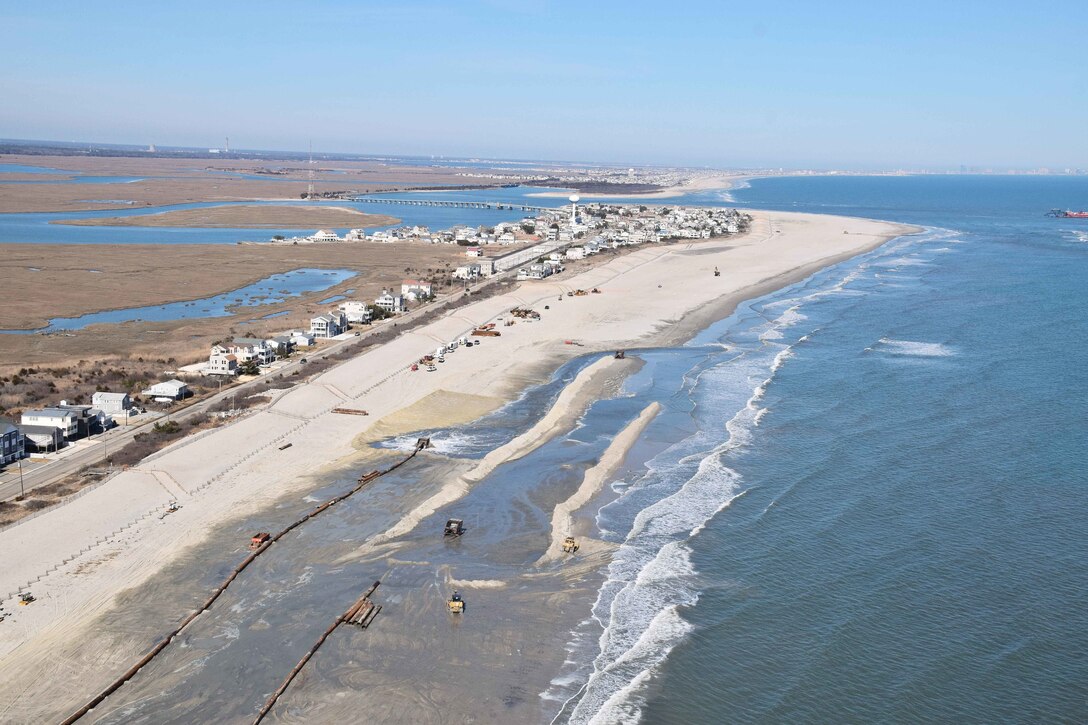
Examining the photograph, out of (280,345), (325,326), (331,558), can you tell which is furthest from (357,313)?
(331,558)

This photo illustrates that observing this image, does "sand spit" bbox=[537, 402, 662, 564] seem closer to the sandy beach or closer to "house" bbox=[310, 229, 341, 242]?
the sandy beach

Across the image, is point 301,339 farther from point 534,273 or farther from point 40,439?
point 534,273

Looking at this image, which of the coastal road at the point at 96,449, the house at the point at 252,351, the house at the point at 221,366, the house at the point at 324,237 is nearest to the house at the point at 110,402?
the coastal road at the point at 96,449

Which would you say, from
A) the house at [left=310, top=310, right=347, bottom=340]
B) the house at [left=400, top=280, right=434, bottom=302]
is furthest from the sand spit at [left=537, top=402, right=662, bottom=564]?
the house at [left=400, top=280, right=434, bottom=302]

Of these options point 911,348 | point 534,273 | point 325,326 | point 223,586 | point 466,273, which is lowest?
point 223,586

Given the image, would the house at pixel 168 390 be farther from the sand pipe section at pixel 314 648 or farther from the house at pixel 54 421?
the sand pipe section at pixel 314 648

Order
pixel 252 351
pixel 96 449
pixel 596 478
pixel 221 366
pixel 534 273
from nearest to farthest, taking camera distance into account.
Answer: pixel 596 478 → pixel 96 449 → pixel 221 366 → pixel 252 351 → pixel 534 273

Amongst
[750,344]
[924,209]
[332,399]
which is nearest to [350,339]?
[332,399]
